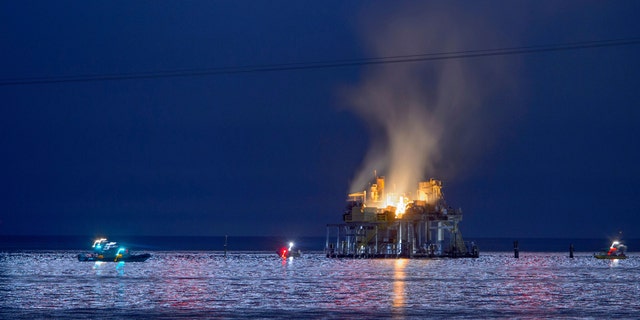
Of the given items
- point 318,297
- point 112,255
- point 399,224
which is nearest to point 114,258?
point 112,255

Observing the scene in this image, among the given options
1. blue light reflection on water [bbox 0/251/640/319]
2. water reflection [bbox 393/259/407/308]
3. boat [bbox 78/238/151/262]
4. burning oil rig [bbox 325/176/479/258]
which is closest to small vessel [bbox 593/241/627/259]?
burning oil rig [bbox 325/176/479/258]

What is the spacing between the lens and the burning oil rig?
146 m

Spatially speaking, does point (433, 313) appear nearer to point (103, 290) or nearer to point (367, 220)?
point (103, 290)

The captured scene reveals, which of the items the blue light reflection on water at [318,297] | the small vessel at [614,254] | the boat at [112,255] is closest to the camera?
the blue light reflection on water at [318,297]

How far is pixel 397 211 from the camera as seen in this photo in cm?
15338

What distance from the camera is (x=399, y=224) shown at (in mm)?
149750

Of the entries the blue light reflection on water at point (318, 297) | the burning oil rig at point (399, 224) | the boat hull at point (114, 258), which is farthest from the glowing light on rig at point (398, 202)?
the blue light reflection on water at point (318, 297)

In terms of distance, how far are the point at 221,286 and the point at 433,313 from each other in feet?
81.3

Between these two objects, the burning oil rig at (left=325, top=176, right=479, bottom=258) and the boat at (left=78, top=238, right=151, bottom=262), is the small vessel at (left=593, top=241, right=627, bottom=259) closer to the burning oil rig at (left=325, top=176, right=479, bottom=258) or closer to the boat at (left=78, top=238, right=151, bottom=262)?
the burning oil rig at (left=325, top=176, right=479, bottom=258)

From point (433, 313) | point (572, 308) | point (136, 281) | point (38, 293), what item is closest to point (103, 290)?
point (38, 293)

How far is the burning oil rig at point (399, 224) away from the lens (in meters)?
146

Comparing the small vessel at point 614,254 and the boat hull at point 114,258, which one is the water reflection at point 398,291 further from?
the small vessel at point 614,254

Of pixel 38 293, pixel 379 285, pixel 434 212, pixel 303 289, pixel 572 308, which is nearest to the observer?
pixel 572 308

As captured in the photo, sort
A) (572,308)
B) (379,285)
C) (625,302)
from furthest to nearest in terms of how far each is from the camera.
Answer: (379,285), (625,302), (572,308)
